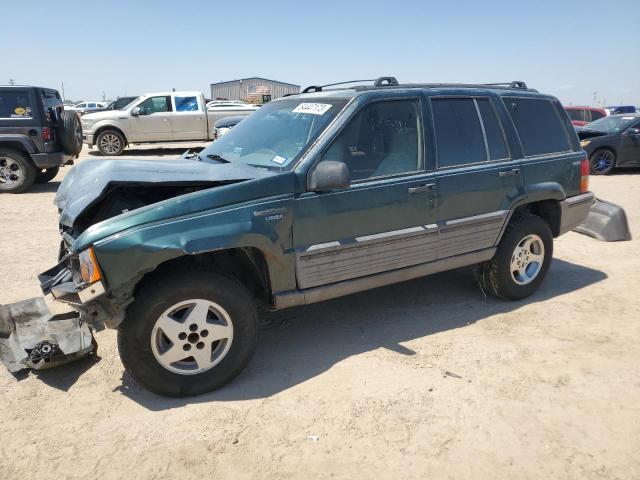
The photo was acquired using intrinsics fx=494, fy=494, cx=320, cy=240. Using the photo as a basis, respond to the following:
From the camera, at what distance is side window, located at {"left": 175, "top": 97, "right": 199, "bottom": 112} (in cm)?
1608

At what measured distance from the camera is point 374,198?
3488 millimetres

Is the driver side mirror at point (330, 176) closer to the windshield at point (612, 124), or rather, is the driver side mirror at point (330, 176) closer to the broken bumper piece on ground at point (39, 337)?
the broken bumper piece on ground at point (39, 337)

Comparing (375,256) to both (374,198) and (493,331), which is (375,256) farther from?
(493,331)

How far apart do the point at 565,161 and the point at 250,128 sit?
293 centimetres

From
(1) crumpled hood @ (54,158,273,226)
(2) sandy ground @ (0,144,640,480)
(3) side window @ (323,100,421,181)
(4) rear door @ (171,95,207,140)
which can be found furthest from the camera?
(4) rear door @ (171,95,207,140)

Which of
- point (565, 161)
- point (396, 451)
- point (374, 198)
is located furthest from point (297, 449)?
point (565, 161)

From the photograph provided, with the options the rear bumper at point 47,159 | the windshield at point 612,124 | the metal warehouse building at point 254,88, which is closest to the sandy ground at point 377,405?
the rear bumper at point 47,159

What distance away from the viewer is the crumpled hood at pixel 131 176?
3.04m

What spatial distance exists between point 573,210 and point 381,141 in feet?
7.48

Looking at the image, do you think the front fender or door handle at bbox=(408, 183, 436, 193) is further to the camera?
door handle at bbox=(408, 183, 436, 193)

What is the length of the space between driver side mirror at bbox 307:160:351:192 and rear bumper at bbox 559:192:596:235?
256 cm

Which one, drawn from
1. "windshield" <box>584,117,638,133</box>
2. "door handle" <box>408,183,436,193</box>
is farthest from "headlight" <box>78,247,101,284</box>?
"windshield" <box>584,117,638,133</box>

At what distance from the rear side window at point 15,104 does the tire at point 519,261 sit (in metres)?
8.74

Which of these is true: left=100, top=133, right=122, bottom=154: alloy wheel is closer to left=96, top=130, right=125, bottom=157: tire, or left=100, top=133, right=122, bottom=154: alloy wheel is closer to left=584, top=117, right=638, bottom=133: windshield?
left=96, top=130, right=125, bottom=157: tire
